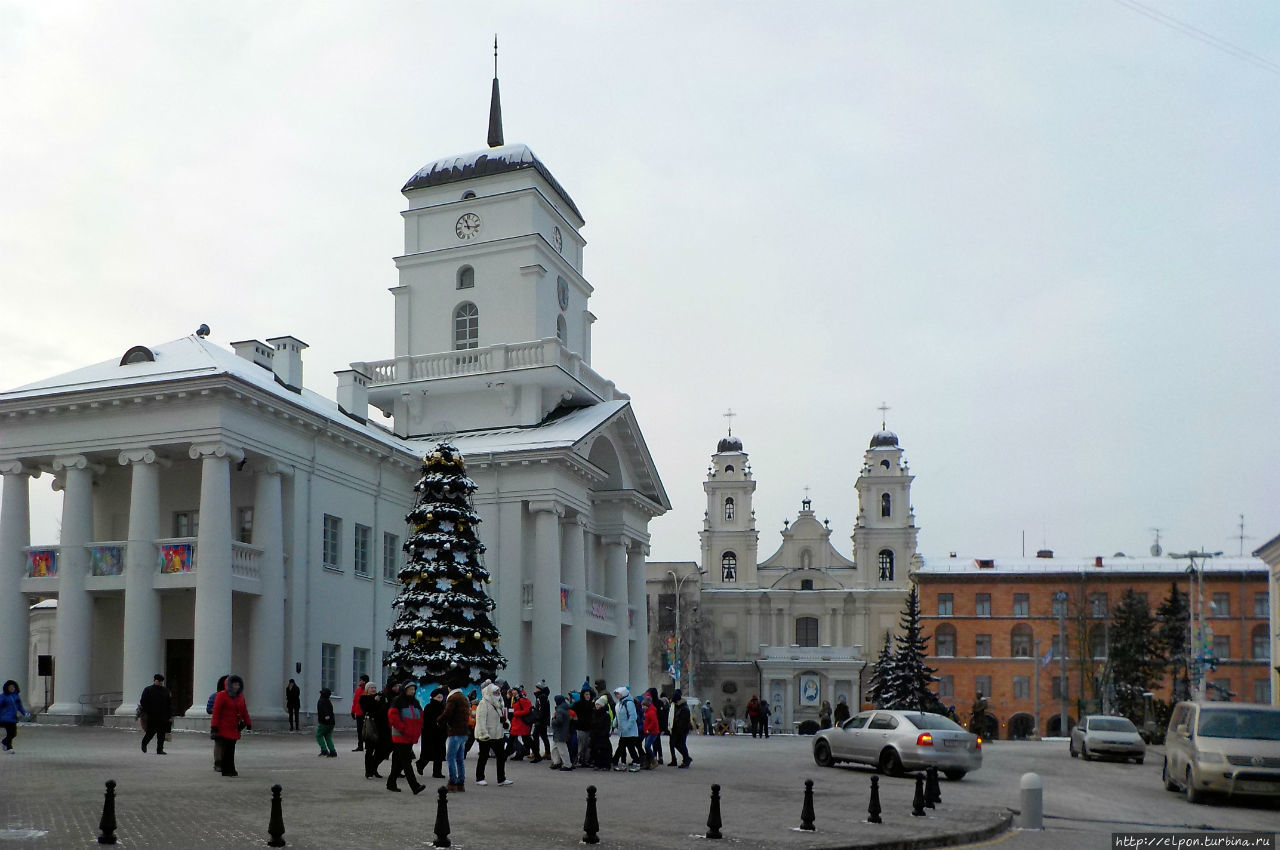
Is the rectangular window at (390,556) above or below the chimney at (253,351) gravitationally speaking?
below

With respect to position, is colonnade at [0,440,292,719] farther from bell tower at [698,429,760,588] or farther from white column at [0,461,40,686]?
bell tower at [698,429,760,588]

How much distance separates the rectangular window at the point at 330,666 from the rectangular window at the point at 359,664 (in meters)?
0.87

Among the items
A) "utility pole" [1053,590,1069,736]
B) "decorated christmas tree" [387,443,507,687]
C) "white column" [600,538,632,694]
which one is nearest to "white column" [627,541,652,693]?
"white column" [600,538,632,694]

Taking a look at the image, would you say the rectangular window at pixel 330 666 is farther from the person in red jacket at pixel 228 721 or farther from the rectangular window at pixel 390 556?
the person in red jacket at pixel 228 721

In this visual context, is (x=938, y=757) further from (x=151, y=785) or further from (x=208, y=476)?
(x=208, y=476)

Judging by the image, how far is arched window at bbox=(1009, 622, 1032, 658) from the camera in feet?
304

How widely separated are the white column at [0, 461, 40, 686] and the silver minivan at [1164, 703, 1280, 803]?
27696mm

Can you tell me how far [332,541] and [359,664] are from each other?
400 cm

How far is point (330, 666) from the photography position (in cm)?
3906

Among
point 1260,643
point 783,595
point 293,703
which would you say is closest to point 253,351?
point 293,703

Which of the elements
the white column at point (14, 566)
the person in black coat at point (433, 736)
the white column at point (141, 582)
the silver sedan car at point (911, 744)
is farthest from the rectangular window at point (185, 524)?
the silver sedan car at point (911, 744)

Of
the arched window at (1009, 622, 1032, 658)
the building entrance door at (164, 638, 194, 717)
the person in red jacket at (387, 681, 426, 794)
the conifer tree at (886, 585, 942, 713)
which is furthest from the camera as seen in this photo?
the arched window at (1009, 622, 1032, 658)

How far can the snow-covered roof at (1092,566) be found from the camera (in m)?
93.3

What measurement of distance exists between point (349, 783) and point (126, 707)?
1559 cm
